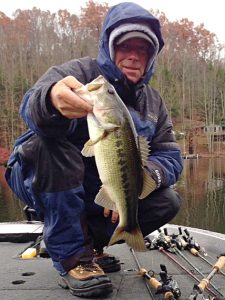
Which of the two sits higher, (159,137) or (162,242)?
(159,137)

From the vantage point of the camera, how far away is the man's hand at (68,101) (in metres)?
1.88

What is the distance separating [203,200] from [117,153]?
13203 millimetres

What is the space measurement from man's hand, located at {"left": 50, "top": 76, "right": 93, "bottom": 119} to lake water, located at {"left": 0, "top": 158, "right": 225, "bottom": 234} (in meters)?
9.22

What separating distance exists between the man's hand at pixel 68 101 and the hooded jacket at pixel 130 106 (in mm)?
239

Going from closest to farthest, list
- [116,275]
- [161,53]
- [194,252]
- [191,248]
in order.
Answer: [116,275] < [194,252] < [191,248] < [161,53]

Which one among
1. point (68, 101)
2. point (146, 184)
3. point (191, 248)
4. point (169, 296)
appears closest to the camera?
point (68, 101)

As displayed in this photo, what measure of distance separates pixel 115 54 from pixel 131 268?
1608mm

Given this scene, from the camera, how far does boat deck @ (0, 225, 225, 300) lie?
2.32m

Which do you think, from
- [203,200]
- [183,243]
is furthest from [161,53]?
[183,243]

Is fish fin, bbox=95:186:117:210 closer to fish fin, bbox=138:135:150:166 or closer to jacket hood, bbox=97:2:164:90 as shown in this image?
fish fin, bbox=138:135:150:166

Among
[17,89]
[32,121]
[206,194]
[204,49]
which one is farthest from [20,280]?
[204,49]

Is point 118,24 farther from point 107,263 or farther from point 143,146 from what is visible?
point 107,263

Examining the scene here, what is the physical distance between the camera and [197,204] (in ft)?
45.9

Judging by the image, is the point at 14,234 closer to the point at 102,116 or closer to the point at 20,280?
the point at 20,280
